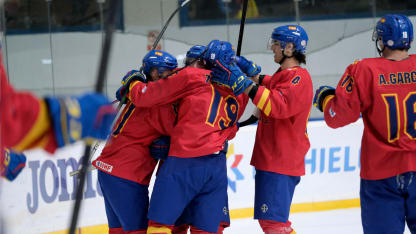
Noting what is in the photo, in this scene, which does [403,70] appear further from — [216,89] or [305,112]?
[216,89]

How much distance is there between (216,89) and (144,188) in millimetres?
675

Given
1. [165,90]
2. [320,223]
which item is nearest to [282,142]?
[165,90]

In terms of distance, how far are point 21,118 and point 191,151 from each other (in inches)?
57.3

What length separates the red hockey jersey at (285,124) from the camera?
9.34ft

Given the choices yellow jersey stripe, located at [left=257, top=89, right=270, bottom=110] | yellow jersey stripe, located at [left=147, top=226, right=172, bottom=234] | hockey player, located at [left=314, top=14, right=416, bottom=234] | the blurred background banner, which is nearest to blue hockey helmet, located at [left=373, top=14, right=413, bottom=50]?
hockey player, located at [left=314, top=14, right=416, bottom=234]

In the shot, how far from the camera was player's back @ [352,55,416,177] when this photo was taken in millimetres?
2621

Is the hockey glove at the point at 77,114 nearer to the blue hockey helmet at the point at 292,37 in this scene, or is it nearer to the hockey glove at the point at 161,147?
the hockey glove at the point at 161,147

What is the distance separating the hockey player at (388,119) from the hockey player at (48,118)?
1.49m

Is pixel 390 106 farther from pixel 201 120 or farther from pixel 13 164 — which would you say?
pixel 13 164

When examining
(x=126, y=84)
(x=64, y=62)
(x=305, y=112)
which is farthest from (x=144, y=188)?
(x=64, y=62)

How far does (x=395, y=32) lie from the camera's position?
267 cm

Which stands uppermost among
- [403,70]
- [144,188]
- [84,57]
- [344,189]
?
[403,70]

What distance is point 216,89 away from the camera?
2889mm

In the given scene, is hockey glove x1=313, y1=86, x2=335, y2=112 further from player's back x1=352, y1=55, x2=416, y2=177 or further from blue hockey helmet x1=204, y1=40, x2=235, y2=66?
blue hockey helmet x1=204, y1=40, x2=235, y2=66
